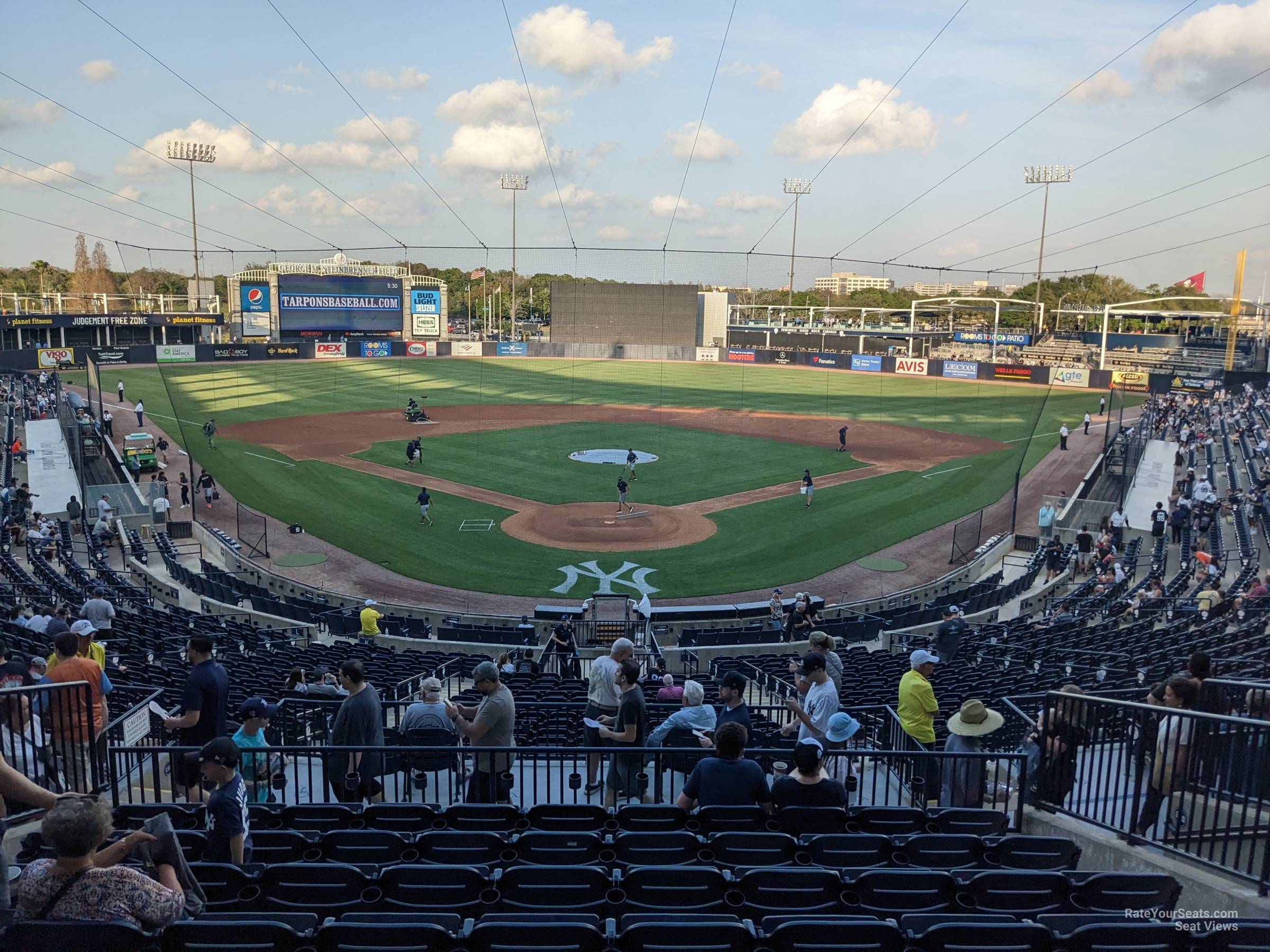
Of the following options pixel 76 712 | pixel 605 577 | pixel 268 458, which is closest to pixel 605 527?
pixel 605 577

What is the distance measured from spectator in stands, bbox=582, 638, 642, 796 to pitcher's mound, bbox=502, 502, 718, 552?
58.8 feet

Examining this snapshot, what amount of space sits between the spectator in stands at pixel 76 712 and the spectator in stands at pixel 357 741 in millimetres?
1851

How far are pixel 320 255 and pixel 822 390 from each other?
130 feet

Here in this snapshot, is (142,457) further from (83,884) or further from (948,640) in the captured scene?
(83,884)

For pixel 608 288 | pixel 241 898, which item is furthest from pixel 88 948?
pixel 608 288

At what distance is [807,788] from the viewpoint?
6.18 m

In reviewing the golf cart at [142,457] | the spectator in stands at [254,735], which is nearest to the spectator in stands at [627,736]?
the spectator in stands at [254,735]

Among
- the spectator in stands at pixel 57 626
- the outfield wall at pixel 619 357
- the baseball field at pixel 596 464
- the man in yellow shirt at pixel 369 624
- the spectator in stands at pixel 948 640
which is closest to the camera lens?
the spectator in stands at pixel 57 626

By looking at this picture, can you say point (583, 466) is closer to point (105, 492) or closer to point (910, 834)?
point (105, 492)

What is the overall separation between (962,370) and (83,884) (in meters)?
74.9

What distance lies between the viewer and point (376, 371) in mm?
69438

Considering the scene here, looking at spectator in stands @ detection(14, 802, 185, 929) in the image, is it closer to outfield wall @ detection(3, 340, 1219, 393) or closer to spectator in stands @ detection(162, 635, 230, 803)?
spectator in stands @ detection(162, 635, 230, 803)

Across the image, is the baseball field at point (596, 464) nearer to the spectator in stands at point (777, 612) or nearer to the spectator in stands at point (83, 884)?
the spectator in stands at point (777, 612)

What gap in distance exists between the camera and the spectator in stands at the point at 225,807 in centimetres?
533
